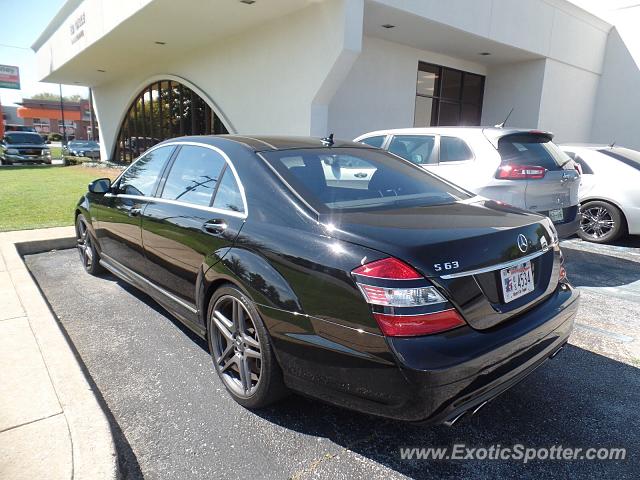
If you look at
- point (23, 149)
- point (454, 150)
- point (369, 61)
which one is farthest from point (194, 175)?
point (23, 149)

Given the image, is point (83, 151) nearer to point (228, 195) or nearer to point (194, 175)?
point (194, 175)

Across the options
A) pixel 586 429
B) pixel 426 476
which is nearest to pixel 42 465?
pixel 426 476

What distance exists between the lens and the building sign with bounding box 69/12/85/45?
16250mm

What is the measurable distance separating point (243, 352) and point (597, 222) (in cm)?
690

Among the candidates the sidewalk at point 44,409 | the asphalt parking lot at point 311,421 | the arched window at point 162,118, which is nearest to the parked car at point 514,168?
the asphalt parking lot at point 311,421

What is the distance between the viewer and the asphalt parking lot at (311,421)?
7.34ft

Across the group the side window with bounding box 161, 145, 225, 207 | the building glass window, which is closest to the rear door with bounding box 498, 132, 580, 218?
the side window with bounding box 161, 145, 225, 207

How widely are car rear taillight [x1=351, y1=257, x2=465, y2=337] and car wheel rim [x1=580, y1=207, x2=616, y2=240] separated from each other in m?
6.46

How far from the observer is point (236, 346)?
2.70 metres

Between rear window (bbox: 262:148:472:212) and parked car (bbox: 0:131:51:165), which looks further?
parked car (bbox: 0:131:51:165)

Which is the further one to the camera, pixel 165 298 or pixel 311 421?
pixel 165 298

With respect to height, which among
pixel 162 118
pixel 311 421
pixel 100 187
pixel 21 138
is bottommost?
pixel 311 421

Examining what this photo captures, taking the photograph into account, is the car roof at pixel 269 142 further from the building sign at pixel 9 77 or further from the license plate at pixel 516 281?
the building sign at pixel 9 77

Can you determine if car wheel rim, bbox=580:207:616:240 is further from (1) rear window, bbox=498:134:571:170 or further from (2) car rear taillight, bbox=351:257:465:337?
(2) car rear taillight, bbox=351:257:465:337
